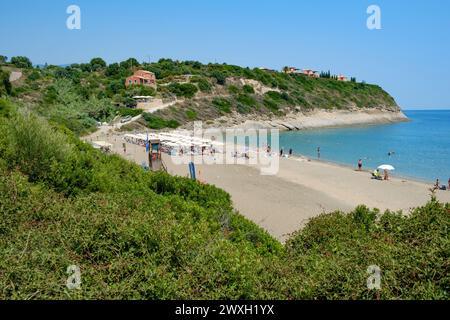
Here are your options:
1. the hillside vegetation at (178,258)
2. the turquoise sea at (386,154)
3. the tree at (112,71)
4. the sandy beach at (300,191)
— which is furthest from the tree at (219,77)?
the hillside vegetation at (178,258)

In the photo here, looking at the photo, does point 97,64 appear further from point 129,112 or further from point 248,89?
point 129,112

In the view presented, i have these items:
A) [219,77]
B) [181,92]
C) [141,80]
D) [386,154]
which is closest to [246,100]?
[219,77]

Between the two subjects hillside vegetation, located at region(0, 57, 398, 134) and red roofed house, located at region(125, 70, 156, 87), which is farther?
red roofed house, located at region(125, 70, 156, 87)

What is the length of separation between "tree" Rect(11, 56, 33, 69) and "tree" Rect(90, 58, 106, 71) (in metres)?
13.4

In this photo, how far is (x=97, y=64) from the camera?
324ft

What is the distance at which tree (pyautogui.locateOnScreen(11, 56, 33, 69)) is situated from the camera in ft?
281

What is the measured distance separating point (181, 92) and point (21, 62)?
40.8 metres

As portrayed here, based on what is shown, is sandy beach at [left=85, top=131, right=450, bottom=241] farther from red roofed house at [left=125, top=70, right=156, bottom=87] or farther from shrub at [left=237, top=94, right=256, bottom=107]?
shrub at [left=237, top=94, right=256, bottom=107]

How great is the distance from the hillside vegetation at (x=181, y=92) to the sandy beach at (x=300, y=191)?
70.1 ft

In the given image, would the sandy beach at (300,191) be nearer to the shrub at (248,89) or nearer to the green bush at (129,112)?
the green bush at (129,112)

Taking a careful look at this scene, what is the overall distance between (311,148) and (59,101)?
34.7 m

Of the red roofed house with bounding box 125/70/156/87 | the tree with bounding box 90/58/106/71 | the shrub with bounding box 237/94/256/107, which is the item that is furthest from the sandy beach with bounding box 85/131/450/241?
the tree with bounding box 90/58/106/71

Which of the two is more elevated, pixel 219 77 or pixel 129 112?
pixel 219 77
